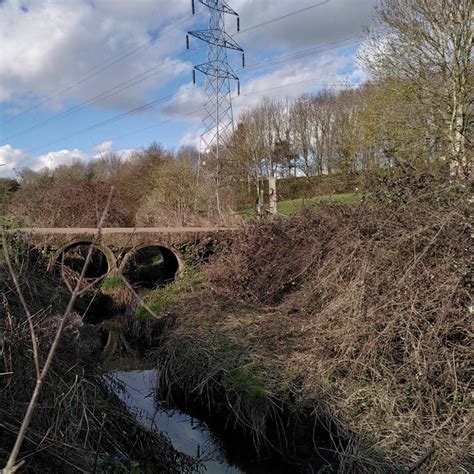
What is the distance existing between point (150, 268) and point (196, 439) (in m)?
11.6

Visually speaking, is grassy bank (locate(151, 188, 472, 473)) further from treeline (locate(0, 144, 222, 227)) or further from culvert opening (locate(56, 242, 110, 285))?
treeline (locate(0, 144, 222, 227))

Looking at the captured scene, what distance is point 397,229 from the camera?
620 cm

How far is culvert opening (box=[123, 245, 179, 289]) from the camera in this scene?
14758mm

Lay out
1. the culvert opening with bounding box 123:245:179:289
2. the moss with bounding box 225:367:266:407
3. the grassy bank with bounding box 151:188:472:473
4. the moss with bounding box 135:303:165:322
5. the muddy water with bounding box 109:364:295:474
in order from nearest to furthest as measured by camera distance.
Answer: the grassy bank with bounding box 151:188:472:473 < the muddy water with bounding box 109:364:295:474 < the moss with bounding box 225:367:266:407 < the moss with bounding box 135:303:165:322 < the culvert opening with bounding box 123:245:179:289

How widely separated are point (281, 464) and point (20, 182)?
1932 cm

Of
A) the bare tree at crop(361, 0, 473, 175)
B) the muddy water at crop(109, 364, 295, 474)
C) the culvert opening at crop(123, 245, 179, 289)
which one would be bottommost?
the muddy water at crop(109, 364, 295, 474)

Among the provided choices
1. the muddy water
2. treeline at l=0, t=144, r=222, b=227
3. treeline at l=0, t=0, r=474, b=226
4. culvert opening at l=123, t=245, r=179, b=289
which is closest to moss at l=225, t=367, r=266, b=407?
the muddy water

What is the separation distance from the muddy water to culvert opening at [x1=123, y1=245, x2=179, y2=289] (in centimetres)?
709

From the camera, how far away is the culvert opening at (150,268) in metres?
14.8

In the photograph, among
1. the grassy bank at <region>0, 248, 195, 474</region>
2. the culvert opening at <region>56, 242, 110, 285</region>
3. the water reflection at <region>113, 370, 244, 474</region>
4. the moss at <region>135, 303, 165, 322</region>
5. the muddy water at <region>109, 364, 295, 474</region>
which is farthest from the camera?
the culvert opening at <region>56, 242, 110, 285</region>

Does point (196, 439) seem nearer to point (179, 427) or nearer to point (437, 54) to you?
point (179, 427)

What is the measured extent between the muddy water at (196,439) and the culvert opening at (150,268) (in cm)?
709

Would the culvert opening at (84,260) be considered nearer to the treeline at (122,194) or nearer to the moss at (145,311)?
the treeline at (122,194)

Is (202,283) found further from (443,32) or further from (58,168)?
(58,168)
